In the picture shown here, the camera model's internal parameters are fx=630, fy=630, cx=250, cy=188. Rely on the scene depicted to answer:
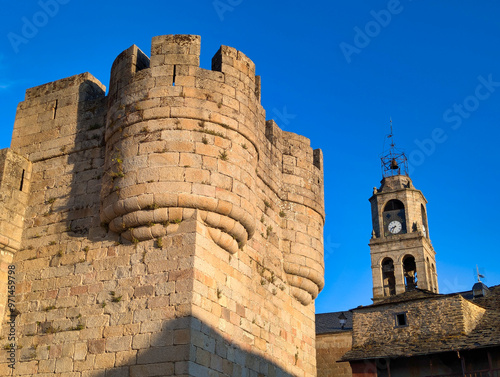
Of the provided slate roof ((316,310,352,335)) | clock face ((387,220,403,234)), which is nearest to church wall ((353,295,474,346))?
slate roof ((316,310,352,335))

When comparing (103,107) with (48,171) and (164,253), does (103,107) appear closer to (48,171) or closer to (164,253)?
(48,171)

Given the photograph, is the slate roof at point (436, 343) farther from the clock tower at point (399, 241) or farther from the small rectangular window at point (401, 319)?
the clock tower at point (399, 241)

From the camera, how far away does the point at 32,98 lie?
1320 centimetres

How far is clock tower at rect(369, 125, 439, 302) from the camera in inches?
2083

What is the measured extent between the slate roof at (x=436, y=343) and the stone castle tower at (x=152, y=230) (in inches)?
597

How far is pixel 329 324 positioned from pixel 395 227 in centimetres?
1805

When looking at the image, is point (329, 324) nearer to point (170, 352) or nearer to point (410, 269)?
point (410, 269)

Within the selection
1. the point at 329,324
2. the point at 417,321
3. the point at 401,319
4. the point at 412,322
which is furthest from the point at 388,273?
the point at 417,321

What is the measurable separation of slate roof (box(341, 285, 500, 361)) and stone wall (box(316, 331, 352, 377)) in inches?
202

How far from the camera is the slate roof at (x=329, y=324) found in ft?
124

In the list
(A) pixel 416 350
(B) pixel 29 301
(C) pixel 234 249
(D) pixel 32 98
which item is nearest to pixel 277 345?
(C) pixel 234 249

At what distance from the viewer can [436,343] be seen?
89.4 feet

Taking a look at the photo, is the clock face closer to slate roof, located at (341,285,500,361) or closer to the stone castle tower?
slate roof, located at (341,285,500,361)

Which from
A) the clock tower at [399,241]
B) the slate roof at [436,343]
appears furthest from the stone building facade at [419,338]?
the clock tower at [399,241]
